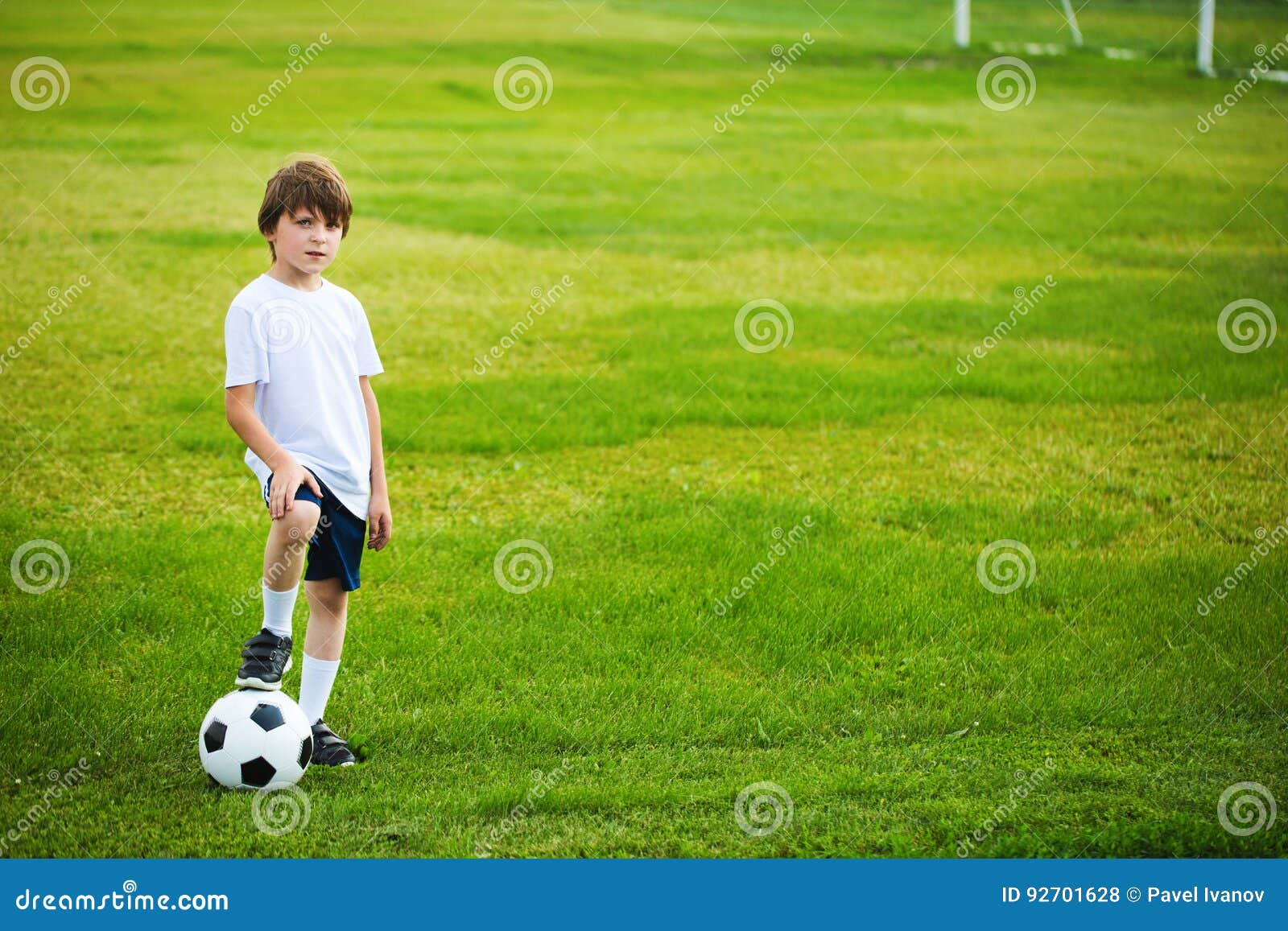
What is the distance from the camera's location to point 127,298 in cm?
1255

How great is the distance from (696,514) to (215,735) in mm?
3446

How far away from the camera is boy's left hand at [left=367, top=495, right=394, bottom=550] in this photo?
4.68 meters

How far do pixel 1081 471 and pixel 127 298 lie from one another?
9.46m
